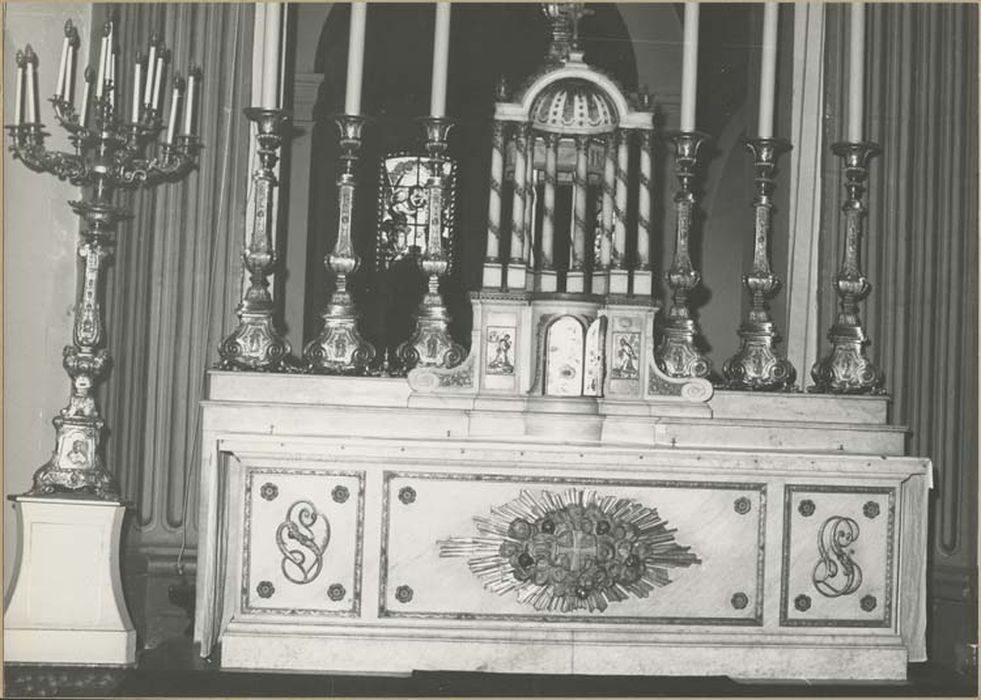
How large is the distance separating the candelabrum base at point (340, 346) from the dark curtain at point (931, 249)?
1.75 m

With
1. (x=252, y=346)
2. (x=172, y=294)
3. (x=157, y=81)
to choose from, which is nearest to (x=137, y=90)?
(x=157, y=81)

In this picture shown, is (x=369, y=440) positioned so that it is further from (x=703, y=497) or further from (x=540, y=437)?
(x=703, y=497)

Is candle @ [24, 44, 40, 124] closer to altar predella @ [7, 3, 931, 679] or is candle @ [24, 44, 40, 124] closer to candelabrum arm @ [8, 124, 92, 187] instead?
candelabrum arm @ [8, 124, 92, 187]

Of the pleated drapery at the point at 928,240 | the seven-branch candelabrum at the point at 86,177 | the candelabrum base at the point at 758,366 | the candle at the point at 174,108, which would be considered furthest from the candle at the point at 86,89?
the pleated drapery at the point at 928,240

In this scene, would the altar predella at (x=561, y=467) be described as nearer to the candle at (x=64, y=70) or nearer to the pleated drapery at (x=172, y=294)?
the pleated drapery at (x=172, y=294)

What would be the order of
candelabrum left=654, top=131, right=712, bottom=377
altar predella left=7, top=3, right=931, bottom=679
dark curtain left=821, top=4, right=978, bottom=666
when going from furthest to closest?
dark curtain left=821, top=4, right=978, bottom=666 < candelabrum left=654, top=131, right=712, bottom=377 < altar predella left=7, top=3, right=931, bottom=679

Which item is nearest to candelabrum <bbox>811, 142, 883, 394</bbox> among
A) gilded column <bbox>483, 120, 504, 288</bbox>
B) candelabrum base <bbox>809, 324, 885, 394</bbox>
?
candelabrum base <bbox>809, 324, 885, 394</bbox>

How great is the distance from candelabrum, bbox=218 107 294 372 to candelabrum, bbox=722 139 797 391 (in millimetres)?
1562

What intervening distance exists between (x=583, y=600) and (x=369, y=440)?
0.84 m

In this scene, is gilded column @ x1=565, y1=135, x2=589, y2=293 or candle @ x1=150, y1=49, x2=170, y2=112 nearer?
candle @ x1=150, y1=49, x2=170, y2=112

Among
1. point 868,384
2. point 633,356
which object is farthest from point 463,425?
point 868,384

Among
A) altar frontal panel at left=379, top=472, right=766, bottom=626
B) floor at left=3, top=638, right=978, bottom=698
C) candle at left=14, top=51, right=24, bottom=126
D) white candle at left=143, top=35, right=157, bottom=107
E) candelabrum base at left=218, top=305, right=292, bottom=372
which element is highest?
white candle at left=143, top=35, right=157, bottom=107

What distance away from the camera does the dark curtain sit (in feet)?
15.2

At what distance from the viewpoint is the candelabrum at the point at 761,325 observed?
176 inches
